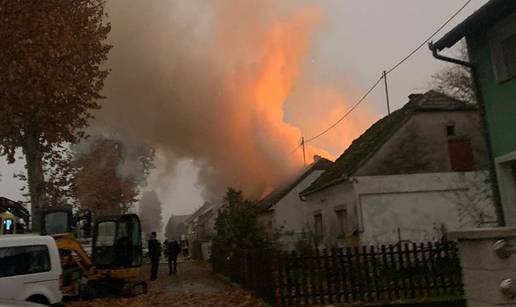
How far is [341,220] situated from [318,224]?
335 cm

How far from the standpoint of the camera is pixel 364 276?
10.7m

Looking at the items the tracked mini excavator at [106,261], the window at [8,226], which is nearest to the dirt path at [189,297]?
the tracked mini excavator at [106,261]

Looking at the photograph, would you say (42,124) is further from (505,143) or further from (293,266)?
(505,143)

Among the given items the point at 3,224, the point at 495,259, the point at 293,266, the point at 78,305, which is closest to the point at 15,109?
the point at 3,224

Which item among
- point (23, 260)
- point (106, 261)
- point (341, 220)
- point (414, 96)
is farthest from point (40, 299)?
point (414, 96)

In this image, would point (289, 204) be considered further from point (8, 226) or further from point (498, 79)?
point (498, 79)

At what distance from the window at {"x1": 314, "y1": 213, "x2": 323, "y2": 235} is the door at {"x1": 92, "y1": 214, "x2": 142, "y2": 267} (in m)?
9.22

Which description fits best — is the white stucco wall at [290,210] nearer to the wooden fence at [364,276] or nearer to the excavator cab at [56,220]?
the excavator cab at [56,220]

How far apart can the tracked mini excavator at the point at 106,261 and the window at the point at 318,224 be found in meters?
9.21

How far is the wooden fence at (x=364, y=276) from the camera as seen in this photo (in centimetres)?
1046

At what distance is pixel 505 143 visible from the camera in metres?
10.6

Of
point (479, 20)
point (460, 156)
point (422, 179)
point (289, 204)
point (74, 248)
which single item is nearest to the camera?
point (479, 20)

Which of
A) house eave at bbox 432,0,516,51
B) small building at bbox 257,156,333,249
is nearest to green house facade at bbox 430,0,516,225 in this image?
house eave at bbox 432,0,516,51

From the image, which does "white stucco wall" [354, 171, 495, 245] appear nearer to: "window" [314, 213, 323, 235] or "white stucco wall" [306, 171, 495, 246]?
"white stucco wall" [306, 171, 495, 246]
